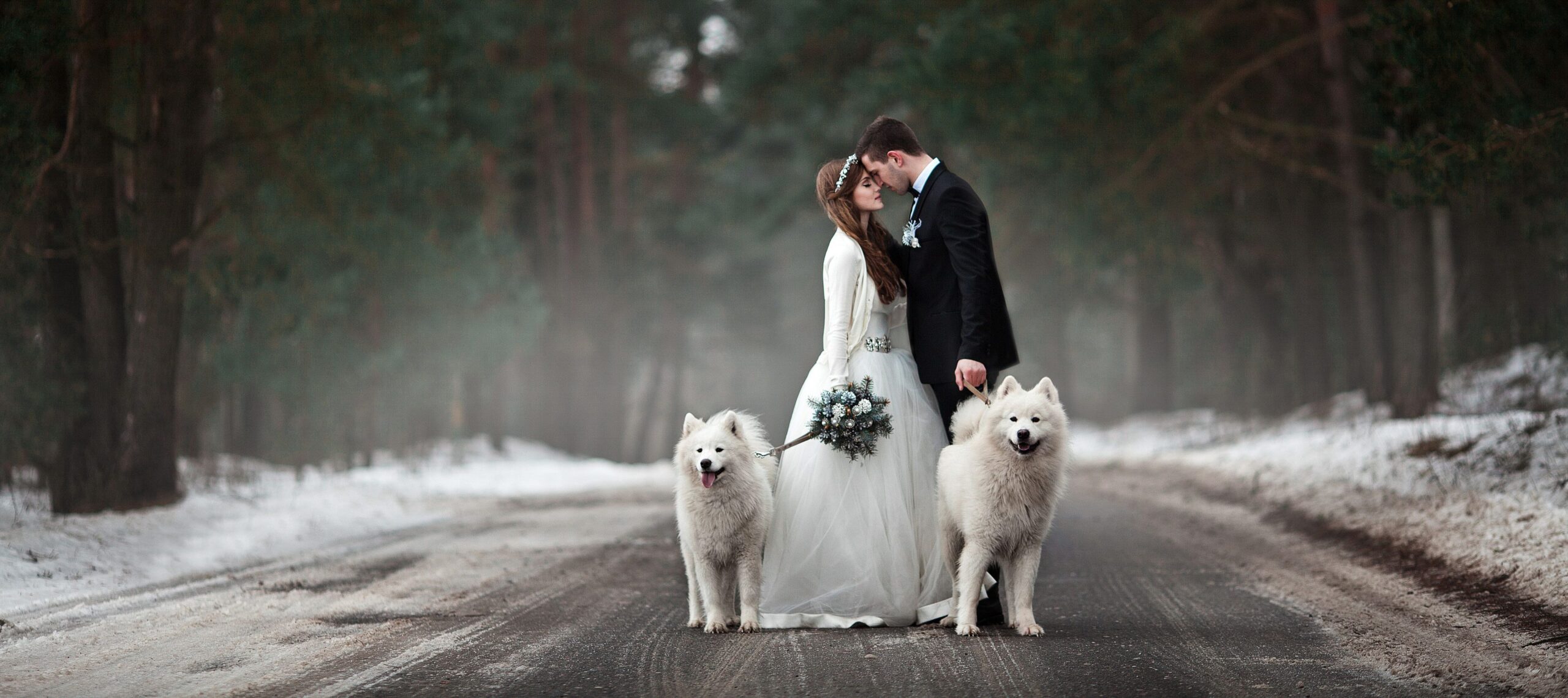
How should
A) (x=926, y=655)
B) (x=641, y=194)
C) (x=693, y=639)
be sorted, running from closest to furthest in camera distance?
(x=926, y=655) < (x=693, y=639) < (x=641, y=194)

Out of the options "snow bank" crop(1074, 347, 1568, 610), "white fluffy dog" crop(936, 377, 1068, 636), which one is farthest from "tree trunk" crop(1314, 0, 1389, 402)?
"white fluffy dog" crop(936, 377, 1068, 636)

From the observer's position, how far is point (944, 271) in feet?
21.1

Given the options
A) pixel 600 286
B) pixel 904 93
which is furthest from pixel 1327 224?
pixel 600 286

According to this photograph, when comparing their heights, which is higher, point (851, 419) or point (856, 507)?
point (851, 419)

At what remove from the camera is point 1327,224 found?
23.1 metres

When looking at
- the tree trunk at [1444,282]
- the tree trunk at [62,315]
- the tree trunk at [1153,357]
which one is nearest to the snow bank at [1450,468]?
the tree trunk at [1444,282]

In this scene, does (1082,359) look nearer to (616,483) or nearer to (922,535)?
(616,483)

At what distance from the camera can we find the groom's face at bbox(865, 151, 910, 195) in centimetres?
637

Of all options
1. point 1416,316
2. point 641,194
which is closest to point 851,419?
point 1416,316

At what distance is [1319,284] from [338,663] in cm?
2210

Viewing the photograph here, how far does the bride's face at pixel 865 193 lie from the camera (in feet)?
21.0

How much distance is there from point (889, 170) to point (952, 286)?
0.70 m

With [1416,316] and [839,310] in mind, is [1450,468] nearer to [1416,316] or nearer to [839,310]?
[839,310]

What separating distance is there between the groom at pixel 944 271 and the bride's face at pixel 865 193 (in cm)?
4
